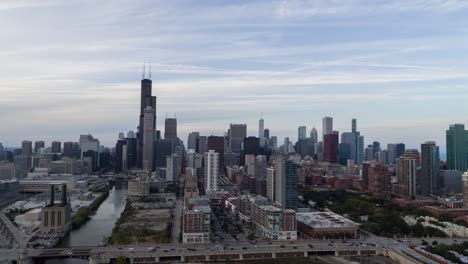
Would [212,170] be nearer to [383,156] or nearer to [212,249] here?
[212,249]

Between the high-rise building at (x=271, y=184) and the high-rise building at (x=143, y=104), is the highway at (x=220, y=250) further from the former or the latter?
the high-rise building at (x=143, y=104)

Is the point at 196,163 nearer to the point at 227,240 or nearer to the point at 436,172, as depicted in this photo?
the point at 436,172

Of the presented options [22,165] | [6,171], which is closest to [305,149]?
[22,165]

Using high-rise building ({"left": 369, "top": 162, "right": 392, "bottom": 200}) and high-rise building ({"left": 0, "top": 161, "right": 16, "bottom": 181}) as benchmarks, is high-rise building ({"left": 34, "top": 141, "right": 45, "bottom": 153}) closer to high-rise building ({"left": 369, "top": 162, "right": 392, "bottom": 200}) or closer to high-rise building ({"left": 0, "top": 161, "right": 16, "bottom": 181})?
high-rise building ({"left": 0, "top": 161, "right": 16, "bottom": 181})

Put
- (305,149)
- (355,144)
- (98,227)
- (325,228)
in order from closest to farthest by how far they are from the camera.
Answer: (325,228) < (98,227) < (305,149) < (355,144)

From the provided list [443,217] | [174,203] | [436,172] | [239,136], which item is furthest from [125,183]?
[443,217]

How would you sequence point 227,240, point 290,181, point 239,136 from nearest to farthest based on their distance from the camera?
1. point 227,240
2. point 290,181
3. point 239,136
